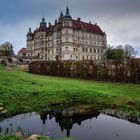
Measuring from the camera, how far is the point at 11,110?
18.2 m

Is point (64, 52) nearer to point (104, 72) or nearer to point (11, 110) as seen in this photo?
point (104, 72)

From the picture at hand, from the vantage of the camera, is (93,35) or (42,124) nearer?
(42,124)

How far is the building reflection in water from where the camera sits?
16469 mm

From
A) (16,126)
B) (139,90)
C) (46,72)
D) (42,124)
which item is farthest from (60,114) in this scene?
(46,72)

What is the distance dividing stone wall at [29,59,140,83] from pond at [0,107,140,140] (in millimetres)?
13957

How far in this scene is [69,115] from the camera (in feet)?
59.3

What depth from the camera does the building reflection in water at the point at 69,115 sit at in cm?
1647

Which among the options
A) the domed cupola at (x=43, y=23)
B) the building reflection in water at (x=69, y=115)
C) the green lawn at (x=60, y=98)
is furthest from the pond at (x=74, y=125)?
the domed cupola at (x=43, y=23)

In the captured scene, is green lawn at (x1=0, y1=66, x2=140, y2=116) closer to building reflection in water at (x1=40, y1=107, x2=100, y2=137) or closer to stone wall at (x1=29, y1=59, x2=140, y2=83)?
building reflection in water at (x1=40, y1=107, x2=100, y2=137)

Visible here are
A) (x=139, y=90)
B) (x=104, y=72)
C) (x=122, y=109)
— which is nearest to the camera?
(x=122, y=109)

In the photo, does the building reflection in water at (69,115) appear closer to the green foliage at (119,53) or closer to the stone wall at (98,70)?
the stone wall at (98,70)

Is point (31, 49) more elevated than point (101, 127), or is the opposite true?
point (31, 49)

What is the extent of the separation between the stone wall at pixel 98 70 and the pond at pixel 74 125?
45.8 ft

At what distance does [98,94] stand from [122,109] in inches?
138
